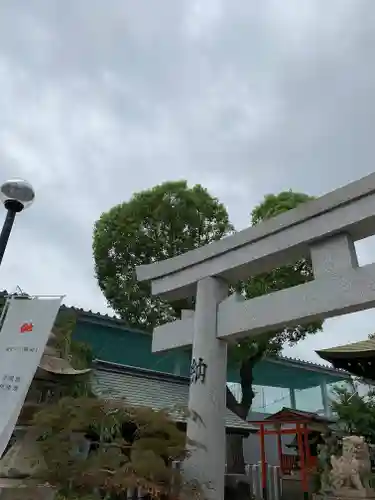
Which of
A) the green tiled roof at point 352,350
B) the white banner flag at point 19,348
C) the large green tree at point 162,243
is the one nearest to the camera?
the white banner flag at point 19,348

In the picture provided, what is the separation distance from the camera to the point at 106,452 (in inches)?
159

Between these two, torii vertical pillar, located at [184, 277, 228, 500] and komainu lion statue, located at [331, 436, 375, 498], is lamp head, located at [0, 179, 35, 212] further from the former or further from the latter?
komainu lion statue, located at [331, 436, 375, 498]

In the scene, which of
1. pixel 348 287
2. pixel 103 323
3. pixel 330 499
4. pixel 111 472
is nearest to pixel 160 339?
pixel 111 472

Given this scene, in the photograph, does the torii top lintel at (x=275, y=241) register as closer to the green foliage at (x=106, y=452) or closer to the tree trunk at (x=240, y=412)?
the green foliage at (x=106, y=452)

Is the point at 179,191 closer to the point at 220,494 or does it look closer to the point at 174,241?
the point at 174,241

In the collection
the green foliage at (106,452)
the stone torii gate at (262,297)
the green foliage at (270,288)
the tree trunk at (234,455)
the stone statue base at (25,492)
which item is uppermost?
the green foliage at (270,288)

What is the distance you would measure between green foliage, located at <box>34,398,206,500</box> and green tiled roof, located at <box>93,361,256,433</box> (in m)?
5.33

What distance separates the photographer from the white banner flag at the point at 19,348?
3.99 metres

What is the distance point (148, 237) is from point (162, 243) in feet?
1.45

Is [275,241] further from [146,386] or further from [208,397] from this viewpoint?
[146,386]

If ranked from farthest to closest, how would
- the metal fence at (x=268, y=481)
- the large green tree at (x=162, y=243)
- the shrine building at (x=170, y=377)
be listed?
the large green tree at (x=162, y=243) → the shrine building at (x=170, y=377) → the metal fence at (x=268, y=481)

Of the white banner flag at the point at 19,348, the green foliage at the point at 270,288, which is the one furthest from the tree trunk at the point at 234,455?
the white banner flag at the point at 19,348

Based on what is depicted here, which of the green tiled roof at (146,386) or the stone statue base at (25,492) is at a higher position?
the green tiled roof at (146,386)

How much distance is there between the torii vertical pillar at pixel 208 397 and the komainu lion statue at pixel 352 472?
2397mm
